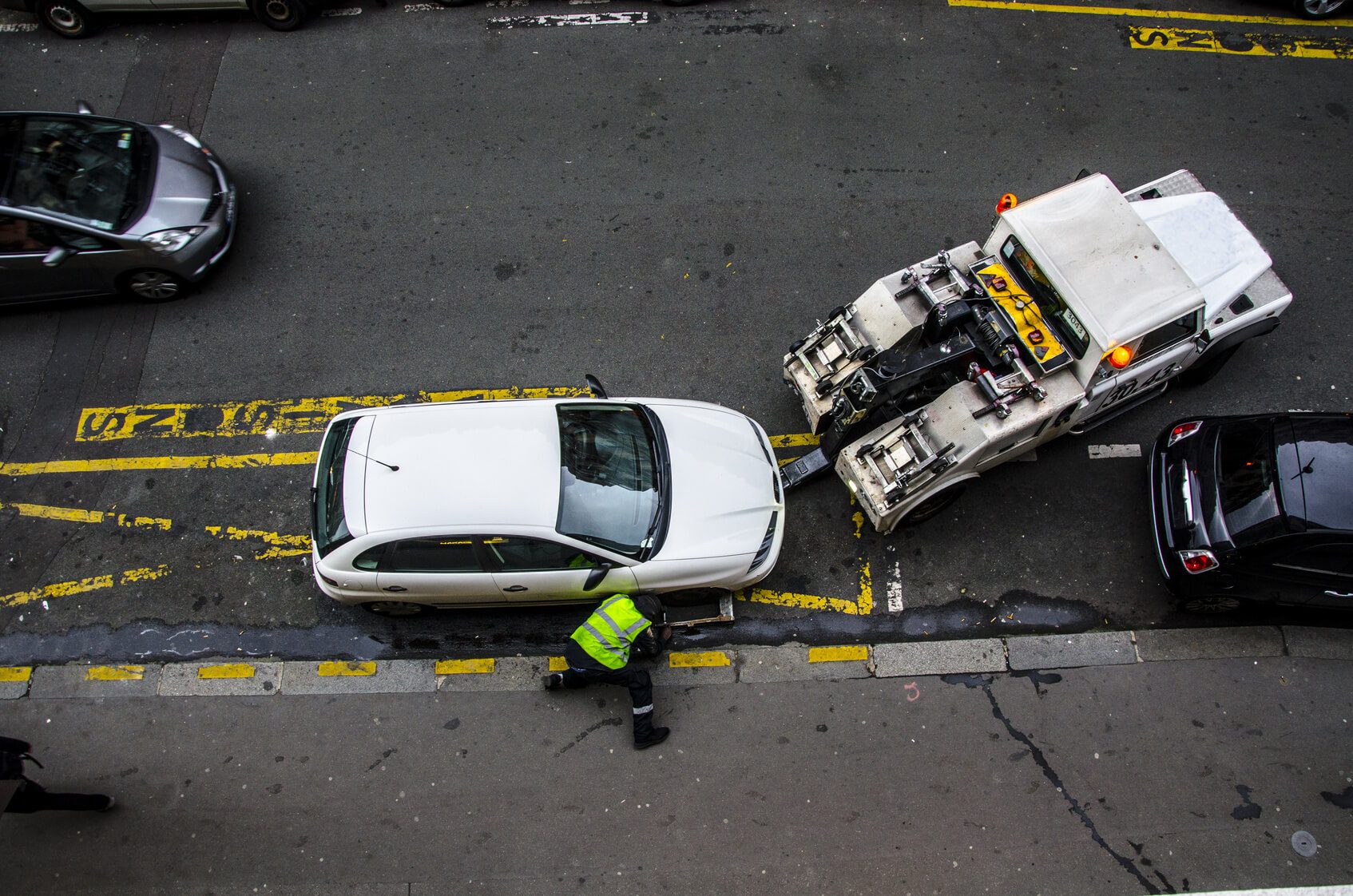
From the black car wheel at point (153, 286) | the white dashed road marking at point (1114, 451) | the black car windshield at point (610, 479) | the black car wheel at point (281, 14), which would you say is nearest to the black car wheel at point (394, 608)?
the black car windshield at point (610, 479)

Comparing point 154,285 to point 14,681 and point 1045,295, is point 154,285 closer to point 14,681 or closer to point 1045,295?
point 14,681

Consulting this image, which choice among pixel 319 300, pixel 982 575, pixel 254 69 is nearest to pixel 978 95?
pixel 982 575

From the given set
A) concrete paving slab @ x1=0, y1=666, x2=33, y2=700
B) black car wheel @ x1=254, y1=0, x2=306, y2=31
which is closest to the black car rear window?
concrete paving slab @ x1=0, y1=666, x2=33, y2=700

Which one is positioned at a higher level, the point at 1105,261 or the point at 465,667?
the point at 1105,261

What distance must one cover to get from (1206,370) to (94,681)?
10316 mm

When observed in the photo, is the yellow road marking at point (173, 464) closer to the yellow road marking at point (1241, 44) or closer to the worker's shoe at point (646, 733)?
the worker's shoe at point (646, 733)

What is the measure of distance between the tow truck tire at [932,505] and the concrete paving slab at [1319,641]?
2.98 metres

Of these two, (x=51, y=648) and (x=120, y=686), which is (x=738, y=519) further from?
(x=51, y=648)

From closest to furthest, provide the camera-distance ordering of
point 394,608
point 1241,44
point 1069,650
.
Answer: point 394,608 → point 1069,650 → point 1241,44

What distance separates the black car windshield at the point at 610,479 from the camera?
241 inches

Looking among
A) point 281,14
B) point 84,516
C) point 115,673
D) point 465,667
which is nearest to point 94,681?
point 115,673

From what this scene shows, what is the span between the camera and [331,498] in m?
6.23

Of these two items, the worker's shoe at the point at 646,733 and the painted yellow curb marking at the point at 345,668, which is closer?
the worker's shoe at the point at 646,733

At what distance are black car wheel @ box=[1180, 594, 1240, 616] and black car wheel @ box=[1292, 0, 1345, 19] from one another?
765 centimetres
